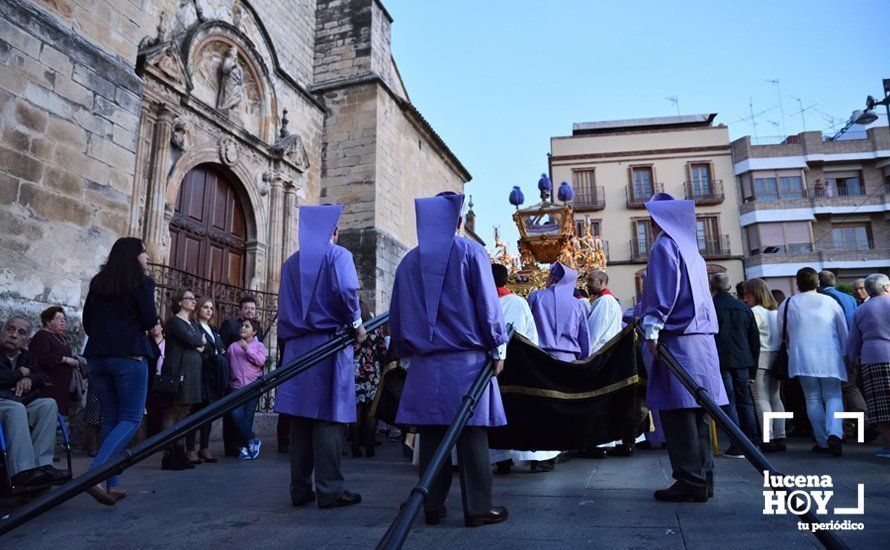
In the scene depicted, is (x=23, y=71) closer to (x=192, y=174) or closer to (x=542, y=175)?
(x=192, y=174)

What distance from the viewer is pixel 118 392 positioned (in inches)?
167

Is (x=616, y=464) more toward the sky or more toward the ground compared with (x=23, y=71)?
more toward the ground

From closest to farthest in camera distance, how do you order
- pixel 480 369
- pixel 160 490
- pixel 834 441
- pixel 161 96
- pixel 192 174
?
pixel 480 369
pixel 160 490
pixel 834 441
pixel 161 96
pixel 192 174

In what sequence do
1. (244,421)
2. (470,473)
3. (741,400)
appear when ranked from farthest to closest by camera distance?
(244,421) < (741,400) < (470,473)

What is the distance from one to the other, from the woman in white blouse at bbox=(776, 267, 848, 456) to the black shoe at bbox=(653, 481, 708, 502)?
2918 millimetres

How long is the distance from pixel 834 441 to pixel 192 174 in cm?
1043

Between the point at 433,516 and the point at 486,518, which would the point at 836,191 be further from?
the point at 433,516

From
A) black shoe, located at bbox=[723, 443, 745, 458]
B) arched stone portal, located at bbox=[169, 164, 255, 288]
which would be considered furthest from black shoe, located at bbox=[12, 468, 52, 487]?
arched stone portal, located at bbox=[169, 164, 255, 288]

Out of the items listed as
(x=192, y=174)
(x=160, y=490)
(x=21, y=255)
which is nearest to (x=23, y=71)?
(x=21, y=255)

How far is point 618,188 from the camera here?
3309 cm

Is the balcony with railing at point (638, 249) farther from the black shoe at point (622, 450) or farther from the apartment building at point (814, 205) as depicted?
the black shoe at point (622, 450)

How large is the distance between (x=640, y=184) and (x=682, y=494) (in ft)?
104

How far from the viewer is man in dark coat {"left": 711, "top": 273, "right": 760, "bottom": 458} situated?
19.7 feet

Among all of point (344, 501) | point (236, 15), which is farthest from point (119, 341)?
point (236, 15)
